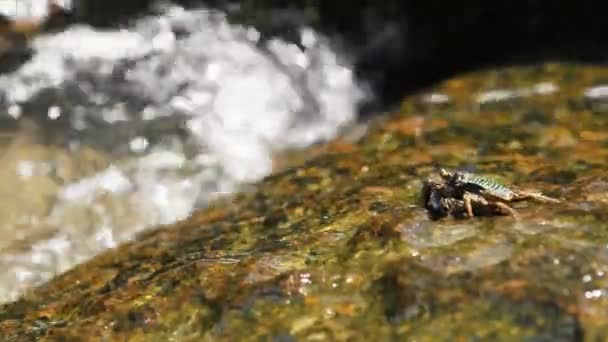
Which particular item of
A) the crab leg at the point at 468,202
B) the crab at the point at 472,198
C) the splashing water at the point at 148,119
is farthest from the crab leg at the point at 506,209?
the splashing water at the point at 148,119

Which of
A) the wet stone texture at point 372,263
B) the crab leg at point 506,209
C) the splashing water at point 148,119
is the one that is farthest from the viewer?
the splashing water at point 148,119

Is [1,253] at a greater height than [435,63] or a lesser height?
lesser

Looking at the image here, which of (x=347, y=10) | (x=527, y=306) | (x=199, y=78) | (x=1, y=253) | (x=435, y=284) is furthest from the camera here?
(x=347, y=10)

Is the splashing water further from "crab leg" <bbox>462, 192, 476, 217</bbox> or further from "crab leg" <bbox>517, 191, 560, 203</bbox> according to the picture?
"crab leg" <bbox>517, 191, 560, 203</bbox>

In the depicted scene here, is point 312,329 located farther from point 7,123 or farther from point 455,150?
point 7,123

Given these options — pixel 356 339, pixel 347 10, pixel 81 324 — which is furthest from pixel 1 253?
pixel 347 10

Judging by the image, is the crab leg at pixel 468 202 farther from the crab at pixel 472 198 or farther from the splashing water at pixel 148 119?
the splashing water at pixel 148 119
